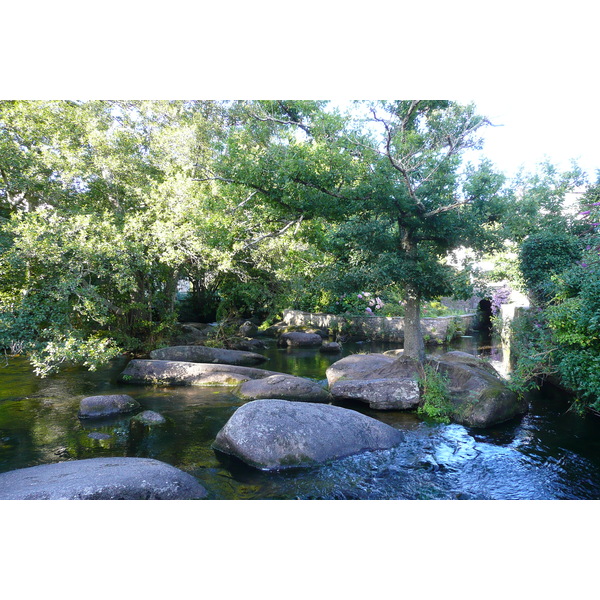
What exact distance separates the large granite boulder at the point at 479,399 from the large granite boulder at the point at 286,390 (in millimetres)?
2572

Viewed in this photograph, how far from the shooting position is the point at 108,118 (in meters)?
13.3

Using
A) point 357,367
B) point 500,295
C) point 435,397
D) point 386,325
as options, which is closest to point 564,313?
point 435,397

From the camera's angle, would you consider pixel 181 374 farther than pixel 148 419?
Yes

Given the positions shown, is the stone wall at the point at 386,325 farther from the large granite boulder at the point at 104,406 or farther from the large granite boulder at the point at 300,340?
the large granite boulder at the point at 104,406

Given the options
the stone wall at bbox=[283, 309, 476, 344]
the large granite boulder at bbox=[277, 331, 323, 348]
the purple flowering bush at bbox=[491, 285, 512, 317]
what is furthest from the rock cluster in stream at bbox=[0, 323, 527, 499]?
the stone wall at bbox=[283, 309, 476, 344]

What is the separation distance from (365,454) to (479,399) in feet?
9.13

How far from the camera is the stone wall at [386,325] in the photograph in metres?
17.6

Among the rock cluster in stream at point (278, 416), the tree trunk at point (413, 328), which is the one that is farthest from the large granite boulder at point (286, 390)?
the tree trunk at point (413, 328)

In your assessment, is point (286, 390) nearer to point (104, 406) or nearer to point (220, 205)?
point (104, 406)

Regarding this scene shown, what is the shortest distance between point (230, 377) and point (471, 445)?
231 inches

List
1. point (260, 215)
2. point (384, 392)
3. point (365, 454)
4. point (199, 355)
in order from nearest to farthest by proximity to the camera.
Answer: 1. point (365, 454)
2. point (384, 392)
3. point (260, 215)
4. point (199, 355)

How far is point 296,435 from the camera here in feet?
19.9

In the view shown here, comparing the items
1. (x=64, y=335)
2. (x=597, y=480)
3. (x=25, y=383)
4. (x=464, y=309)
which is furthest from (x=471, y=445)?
(x=464, y=309)

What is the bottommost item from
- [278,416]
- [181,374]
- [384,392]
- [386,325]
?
[181,374]
